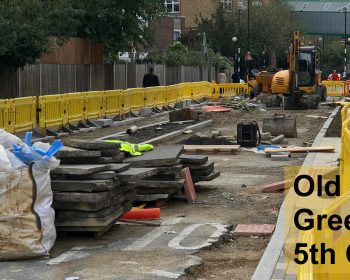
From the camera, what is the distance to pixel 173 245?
9.95 m

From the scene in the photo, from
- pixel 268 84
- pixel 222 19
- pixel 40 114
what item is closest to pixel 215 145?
pixel 40 114

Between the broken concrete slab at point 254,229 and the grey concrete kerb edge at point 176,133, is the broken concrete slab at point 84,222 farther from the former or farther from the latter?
the grey concrete kerb edge at point 176,133

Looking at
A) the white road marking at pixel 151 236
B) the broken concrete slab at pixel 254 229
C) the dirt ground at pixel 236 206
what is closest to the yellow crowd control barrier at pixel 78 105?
the dirt ground at pixel 236 206

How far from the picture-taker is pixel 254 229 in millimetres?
10828

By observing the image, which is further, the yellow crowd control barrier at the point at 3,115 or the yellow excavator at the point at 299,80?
the yellow excavator at the point at 299,80

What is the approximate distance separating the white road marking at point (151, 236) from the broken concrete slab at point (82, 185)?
2.37ft

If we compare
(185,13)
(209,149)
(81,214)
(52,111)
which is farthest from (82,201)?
(185,13)

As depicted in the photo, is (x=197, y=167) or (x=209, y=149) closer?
(x=197, y=167)

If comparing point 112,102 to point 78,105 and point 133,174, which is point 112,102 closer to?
point 78,105

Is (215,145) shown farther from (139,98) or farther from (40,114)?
(139,98)

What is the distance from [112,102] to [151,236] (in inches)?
829

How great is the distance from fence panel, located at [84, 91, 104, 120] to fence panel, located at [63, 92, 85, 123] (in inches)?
12.3

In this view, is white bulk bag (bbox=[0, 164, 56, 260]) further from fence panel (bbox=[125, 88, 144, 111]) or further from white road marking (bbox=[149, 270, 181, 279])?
fence panel (bbox=[125, 88, 144, 111])

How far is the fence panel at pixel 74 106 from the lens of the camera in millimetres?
26344
